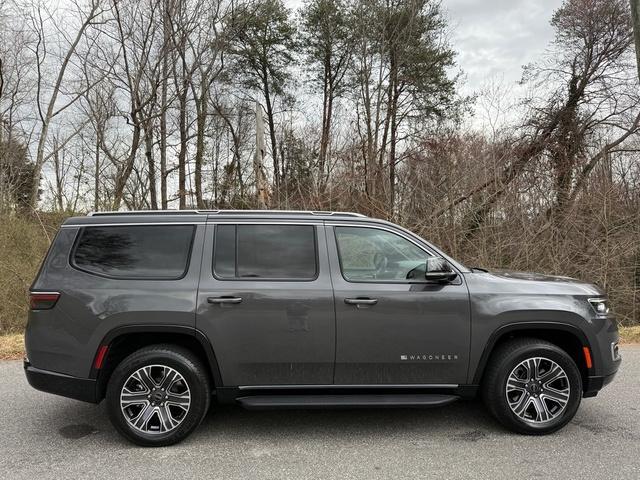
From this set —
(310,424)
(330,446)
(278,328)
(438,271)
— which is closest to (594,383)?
(438,271)

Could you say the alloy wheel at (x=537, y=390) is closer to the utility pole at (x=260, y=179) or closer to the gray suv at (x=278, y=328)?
the gray suv at (x=278, y=328)

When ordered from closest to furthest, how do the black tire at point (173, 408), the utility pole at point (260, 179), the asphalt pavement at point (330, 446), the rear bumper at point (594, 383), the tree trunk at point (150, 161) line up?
the asphalt pavement at point (330, 446) → the black tire at point (173, 408) → the rear bumper at point (594, 383) → the utility pole at point (260, 179) → the tree trunk at point (150, 161)

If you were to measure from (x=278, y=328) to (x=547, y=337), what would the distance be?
2392mm

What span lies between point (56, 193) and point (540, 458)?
46.3 feet

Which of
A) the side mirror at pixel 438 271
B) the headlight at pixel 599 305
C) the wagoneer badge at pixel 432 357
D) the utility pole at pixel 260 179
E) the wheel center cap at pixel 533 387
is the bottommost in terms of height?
the wheel center cap at pixel 533 387

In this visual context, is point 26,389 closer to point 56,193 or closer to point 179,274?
point 179,274

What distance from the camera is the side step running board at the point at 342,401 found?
3838 mm

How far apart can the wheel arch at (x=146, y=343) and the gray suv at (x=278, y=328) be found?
0.04 feet

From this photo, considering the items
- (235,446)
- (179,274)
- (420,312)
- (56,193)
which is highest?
(56,193)

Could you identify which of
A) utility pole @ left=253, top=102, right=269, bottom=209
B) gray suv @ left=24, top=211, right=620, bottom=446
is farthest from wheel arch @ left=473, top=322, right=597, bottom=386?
utility pole @ left=253, top=102, right=269, bottom=209

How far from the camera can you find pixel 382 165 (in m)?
13.1

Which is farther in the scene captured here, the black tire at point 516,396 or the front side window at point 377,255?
the front side window at point 377,255

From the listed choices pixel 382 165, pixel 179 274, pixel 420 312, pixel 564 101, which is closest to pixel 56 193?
pixel 382 165

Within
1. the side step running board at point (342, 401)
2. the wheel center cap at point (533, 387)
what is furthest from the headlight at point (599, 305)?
the side step running board at point (342, 401)
